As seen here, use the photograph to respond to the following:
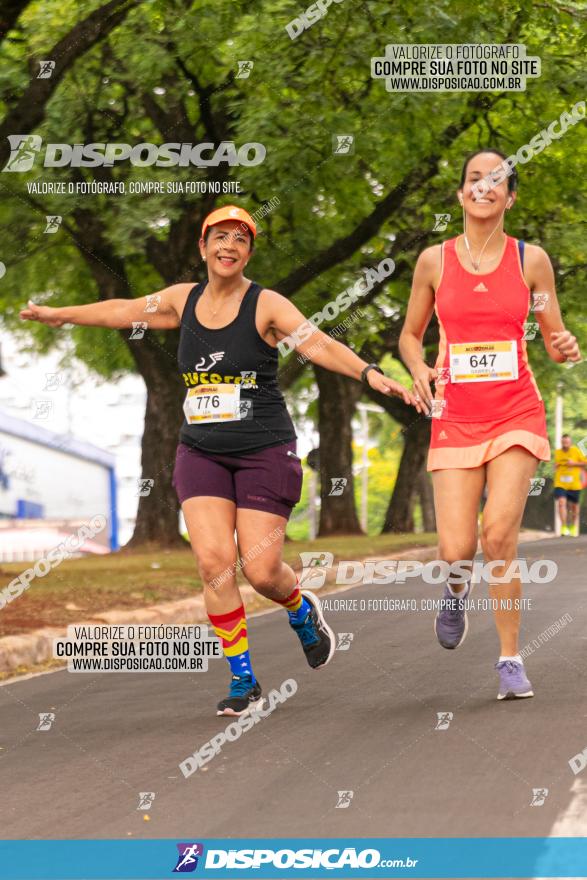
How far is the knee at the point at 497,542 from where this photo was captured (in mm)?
6523

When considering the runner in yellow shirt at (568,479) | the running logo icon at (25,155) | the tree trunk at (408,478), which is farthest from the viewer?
the tree trunk at (408,478)

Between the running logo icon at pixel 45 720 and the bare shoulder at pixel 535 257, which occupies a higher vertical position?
the bare shoulder at pixel 535 257

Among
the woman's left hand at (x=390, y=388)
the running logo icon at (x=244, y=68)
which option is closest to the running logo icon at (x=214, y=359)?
the woman's left hand at (x=390, y=388)

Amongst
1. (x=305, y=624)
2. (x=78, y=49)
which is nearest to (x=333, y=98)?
(x=78, y=49)

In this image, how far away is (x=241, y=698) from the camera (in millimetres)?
6633

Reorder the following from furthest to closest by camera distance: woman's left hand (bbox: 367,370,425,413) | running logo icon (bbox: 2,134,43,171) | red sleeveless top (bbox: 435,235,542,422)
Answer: running logo icon (bbox: 2,134,43,171)
red sleeveless top (bbox: 435,235,542,422)
woman's left hand (bbox: 367,370,425,413)

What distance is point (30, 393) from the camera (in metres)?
24.3

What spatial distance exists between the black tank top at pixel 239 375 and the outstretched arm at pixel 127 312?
6.6 inches

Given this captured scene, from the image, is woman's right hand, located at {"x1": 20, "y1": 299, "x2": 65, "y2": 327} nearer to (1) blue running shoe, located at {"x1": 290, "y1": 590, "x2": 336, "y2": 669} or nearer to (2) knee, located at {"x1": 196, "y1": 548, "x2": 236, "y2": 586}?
(2) knee, located at {"x1": 196, "y1": 548, "x2": 236, "y2": 586}

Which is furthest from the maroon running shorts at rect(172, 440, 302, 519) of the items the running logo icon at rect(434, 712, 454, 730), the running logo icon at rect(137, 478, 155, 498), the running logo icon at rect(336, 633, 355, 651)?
the running logo icon at rect(137, 478, 155, 498)

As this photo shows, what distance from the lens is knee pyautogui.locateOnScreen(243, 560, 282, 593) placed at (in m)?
6.66

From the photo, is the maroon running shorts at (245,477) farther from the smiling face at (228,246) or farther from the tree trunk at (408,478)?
the tree trunk at (408,478)

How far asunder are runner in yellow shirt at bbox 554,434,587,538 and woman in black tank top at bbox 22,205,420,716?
57.9 ft

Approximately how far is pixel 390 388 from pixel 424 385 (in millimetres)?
283
